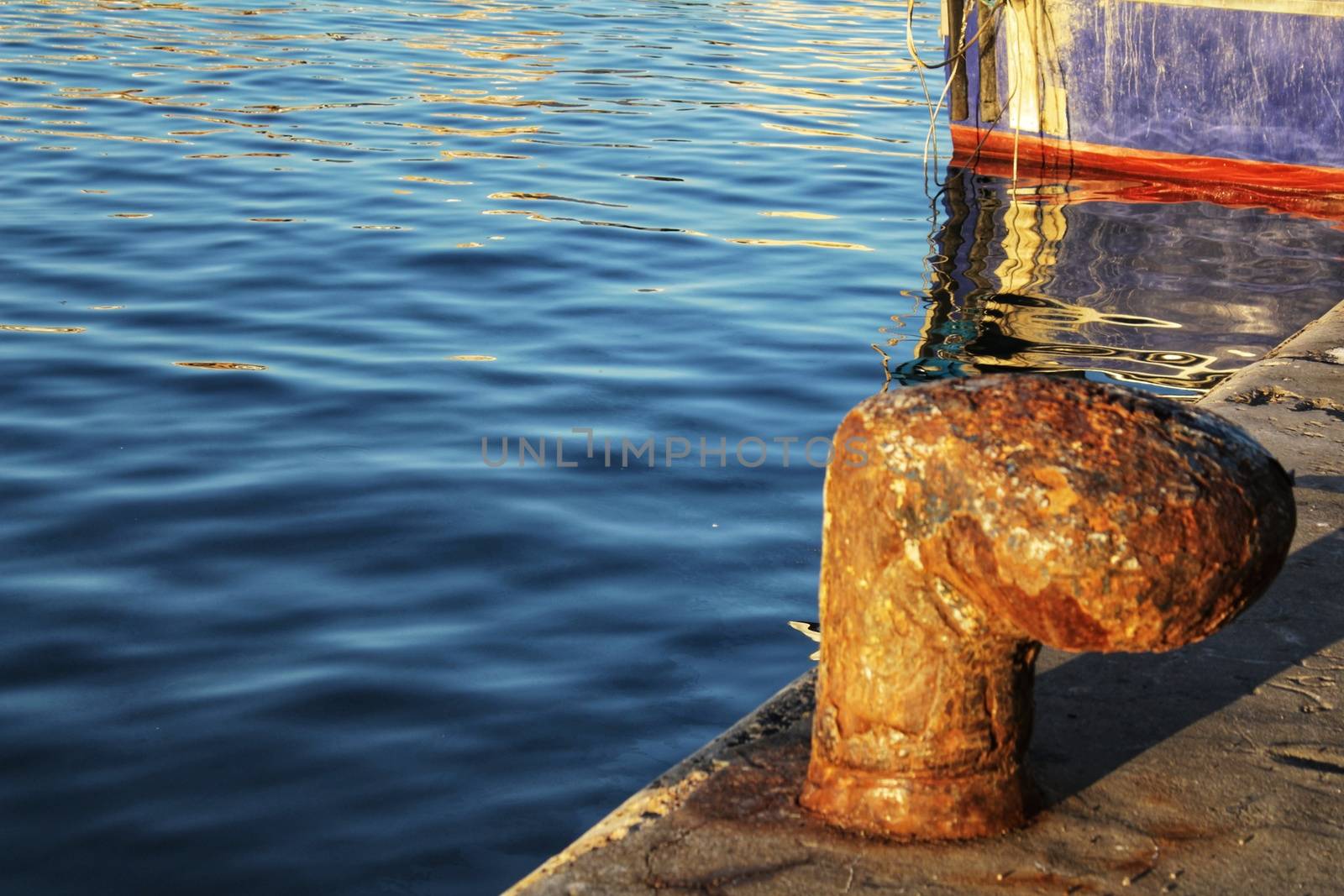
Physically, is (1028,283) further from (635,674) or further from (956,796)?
(956,796)

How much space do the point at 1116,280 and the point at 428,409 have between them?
4.74 meters

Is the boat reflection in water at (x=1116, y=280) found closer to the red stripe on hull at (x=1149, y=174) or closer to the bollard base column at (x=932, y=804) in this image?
the red stripe on hull at (x=1149, y=174)

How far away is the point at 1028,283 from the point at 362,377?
4.25 m

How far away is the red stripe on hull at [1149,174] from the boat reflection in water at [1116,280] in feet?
0.15

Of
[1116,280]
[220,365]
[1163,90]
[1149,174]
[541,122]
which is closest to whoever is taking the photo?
[220,365]

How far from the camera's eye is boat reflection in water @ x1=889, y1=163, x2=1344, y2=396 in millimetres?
7207

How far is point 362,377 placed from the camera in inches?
252

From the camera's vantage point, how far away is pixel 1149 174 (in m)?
11.6

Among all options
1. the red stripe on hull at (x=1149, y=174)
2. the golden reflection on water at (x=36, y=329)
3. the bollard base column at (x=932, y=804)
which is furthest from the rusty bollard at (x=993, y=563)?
the red stripe on hull at (x=1149, y=174)

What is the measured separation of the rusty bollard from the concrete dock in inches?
4.2

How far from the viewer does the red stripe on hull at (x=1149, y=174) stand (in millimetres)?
10914

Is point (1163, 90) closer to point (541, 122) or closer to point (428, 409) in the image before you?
point (541, 122)

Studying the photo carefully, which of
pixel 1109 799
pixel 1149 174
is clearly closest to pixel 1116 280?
pixel 1149 174

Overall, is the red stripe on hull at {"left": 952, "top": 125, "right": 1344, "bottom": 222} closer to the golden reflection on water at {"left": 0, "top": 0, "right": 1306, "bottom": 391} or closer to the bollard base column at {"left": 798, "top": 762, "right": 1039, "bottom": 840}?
the golden reflection on water at {"left": 0, "top": 0, "right": 1306, "bottom": 391}
